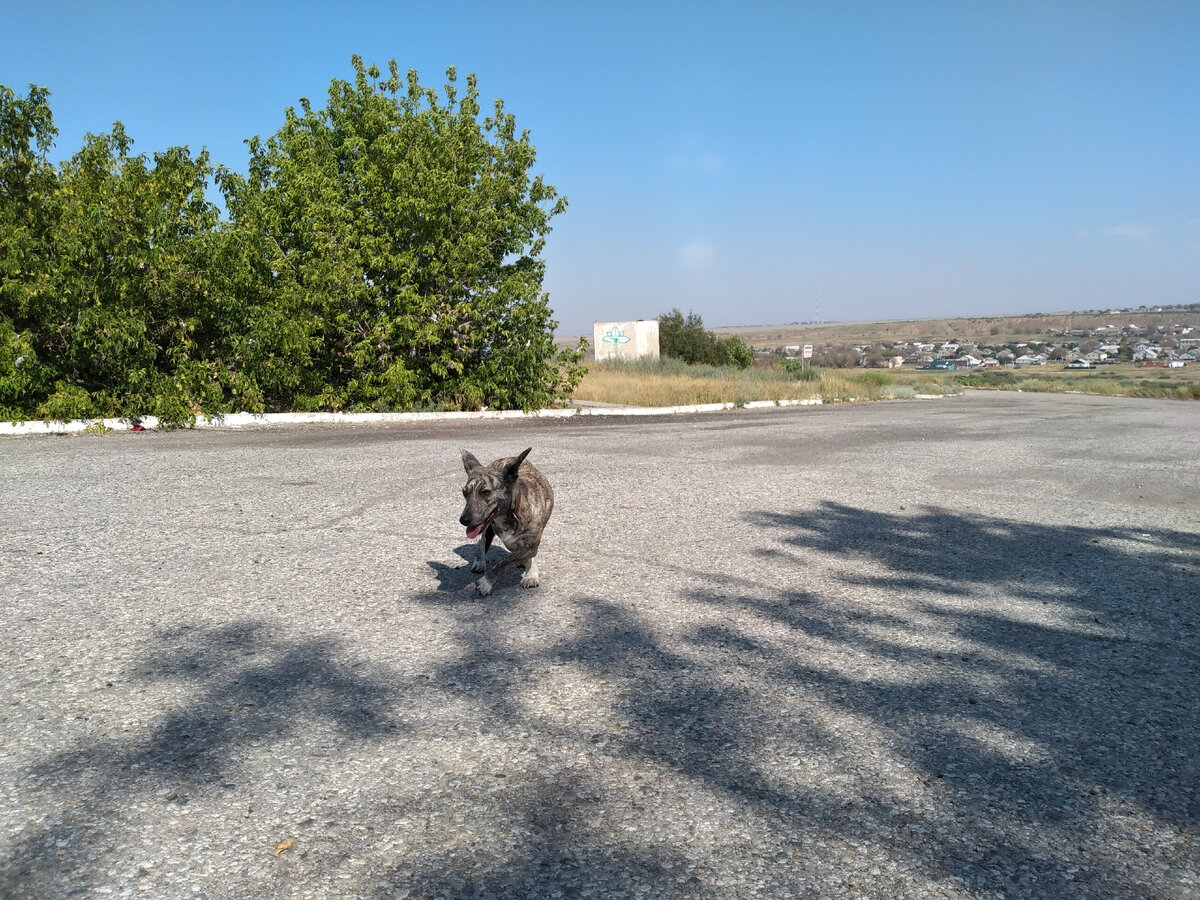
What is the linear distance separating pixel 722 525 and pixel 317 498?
13.1ft

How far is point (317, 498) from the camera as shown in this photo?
8.96 meters

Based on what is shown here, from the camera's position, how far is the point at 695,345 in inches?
1805

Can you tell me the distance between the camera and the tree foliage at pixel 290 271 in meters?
15.0

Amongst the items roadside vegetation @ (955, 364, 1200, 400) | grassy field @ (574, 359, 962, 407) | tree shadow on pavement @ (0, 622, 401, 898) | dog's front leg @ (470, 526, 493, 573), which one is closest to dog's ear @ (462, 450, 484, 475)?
dog's front leg @ (470, 526, 493, 573)

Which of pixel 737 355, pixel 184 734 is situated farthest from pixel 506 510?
pixel 737 355

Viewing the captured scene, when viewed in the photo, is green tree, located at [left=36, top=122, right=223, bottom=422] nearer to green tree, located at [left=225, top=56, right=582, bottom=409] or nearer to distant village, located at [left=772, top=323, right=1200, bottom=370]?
green tree, located at [left=225, top=56, right=582, bottom=409]

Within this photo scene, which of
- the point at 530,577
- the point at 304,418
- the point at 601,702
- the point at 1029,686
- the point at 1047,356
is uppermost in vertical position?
the point at 304,418

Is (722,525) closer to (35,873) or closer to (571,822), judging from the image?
(571,822)

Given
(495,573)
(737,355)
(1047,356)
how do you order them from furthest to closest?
(1047,356) → (737,355) → (495,573)

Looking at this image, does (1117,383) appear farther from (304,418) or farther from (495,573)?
(495,573)

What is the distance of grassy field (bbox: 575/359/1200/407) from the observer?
25188mm

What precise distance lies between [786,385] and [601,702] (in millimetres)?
26955

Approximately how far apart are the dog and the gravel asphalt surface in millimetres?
263

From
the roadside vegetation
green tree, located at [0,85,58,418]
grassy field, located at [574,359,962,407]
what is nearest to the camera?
green tree, located at [0,85,58,418]
